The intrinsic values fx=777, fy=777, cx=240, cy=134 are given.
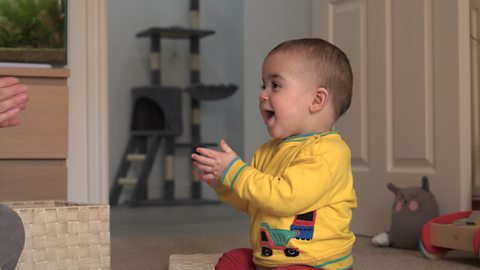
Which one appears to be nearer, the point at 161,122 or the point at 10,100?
the point at 10,100

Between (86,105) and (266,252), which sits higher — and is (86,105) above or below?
above

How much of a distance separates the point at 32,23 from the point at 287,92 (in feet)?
3.96

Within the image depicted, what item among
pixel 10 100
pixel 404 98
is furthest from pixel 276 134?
A: pixel 404 98

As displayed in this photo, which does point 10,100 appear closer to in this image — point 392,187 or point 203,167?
point 203,167

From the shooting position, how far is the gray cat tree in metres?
4.96

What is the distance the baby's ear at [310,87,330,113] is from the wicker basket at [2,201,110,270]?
51cm

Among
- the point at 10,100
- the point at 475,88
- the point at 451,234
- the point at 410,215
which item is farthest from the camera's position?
the point at 475,88

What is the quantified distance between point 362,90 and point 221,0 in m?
2.69

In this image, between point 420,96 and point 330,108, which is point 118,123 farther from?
point 330,108

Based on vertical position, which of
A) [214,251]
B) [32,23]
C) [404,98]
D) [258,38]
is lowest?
[214,251]

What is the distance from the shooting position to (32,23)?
2.32 m

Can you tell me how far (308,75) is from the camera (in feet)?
4.52

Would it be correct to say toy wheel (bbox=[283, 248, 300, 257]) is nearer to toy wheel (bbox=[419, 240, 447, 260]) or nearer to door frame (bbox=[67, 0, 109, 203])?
toy wheel (bbox=[419, 240, 447, 260])

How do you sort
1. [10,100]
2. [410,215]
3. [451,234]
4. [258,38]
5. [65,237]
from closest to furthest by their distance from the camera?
[10,100]
[65,237]
[451,234]
[410,215]
[258,38]
